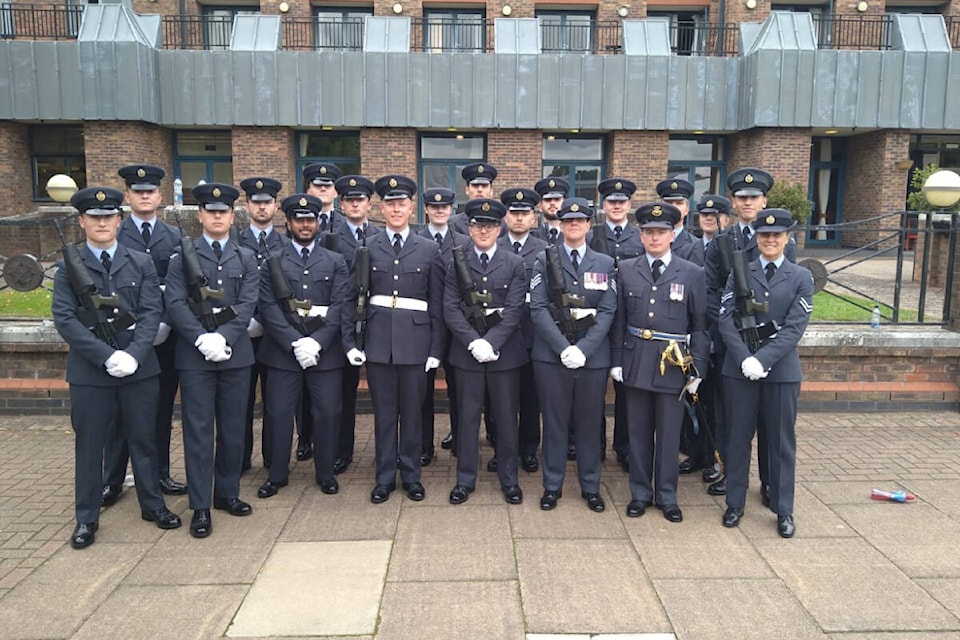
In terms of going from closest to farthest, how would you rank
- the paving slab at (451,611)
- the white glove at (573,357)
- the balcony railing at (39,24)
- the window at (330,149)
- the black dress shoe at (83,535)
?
the paving slab at (451,611), the black dress shoe at (83,535), the white glove at (573,357), the balcony railing at (39,24), the window at (330,149)

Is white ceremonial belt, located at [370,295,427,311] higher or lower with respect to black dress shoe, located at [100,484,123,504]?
higher

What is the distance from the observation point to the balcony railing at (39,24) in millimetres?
18906

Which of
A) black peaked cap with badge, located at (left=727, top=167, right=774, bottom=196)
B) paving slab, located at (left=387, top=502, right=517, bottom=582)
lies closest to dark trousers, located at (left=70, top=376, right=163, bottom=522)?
paving slab, located at (left=387, top=502, right=517, bottom=582)

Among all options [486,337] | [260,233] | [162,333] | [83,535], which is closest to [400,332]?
[486,337]

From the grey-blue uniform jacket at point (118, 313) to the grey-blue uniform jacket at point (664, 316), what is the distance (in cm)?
308

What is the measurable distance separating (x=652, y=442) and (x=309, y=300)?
2.62m

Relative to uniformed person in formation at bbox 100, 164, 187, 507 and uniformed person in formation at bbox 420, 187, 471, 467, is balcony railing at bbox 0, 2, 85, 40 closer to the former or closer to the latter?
uniformed person in formation at bbox 100, 164, 187, 507

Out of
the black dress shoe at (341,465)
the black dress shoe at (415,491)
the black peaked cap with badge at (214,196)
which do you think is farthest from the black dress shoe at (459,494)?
the black peaked cap with badge at (214,196)

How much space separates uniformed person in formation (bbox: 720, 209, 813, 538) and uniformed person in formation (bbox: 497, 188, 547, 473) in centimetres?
146

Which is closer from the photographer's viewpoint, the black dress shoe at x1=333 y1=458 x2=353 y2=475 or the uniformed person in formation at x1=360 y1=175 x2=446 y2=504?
the uniformed person in formation at x1=360 y1=175 x2=446 y2=504

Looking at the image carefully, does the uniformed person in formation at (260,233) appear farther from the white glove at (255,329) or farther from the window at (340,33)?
the window at (340,33)

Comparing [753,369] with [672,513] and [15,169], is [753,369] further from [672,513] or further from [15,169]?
[15,169]

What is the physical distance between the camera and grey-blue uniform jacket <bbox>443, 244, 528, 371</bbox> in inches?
196

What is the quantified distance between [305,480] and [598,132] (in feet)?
53.7
